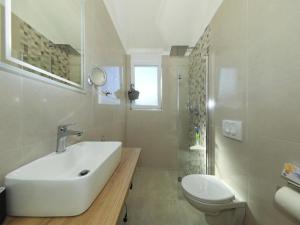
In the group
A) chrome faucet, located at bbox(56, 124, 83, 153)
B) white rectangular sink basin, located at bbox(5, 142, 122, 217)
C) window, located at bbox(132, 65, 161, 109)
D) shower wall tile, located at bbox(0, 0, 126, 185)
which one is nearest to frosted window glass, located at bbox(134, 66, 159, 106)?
window, located at bbox(132, 65, 161, 109)

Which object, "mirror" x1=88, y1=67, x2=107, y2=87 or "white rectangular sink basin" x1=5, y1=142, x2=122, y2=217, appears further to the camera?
"mirror" x1=88, y1=67, x2=107, y2=87

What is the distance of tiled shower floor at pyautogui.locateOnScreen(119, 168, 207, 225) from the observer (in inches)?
70.6

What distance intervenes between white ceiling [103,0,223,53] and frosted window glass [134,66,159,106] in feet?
1.53

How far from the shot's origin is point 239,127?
1.38m

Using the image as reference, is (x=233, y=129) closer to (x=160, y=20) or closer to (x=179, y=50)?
(x=160, y=20)

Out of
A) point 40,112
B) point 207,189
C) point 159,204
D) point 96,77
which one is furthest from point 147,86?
point 40,112

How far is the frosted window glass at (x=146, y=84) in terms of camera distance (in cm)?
332

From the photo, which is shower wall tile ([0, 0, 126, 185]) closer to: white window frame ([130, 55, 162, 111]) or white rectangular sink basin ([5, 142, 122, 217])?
white rectangular sink basin ([5, 142, 122, 217])

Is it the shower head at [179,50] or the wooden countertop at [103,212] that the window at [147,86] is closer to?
the shower head at [179,50]

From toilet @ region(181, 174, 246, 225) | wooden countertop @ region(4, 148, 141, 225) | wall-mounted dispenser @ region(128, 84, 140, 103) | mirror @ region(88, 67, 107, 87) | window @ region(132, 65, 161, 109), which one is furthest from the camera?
window @ region(132, 65, 161, 109)

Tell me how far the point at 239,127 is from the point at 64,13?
157 cm

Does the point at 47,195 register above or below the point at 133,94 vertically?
below

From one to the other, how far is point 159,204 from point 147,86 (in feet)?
6.94

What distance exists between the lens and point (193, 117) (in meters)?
2.69
